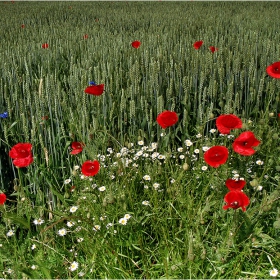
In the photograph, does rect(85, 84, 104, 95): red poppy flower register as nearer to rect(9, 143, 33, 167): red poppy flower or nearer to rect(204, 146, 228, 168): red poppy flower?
rect(9, 143, 33, 167): red poppy flower

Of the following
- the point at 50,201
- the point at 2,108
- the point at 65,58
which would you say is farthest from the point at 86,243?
the point at 65,58

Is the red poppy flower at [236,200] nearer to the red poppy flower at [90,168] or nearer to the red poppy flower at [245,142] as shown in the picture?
the red poppy flower at [245,142]

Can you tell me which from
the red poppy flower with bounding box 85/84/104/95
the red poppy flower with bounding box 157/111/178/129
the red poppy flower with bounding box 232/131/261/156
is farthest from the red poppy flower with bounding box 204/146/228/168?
the red poppy flower with bounding box 85/84/104/95

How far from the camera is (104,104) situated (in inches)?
99.9

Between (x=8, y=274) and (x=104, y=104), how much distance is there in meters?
1.27

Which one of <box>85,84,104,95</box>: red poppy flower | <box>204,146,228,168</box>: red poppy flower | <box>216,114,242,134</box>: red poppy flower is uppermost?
<box>85,84,104,95</box>: red poppy flower

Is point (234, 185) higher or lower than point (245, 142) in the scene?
lower

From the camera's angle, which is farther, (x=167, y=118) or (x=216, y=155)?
(x=167, y=118)

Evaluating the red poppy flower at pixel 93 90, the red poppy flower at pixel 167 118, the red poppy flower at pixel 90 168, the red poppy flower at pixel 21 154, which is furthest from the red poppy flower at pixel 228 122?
the red poppy flower at pixel 21 154

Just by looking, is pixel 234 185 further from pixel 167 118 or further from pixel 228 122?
pixel 167 118

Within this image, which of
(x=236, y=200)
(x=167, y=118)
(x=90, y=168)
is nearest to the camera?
(x=236, y=200)

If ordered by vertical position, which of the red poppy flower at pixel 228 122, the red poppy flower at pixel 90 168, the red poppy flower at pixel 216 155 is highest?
the red poppy flower at pixel 228 122

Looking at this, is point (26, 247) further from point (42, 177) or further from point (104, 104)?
point (104, 104)

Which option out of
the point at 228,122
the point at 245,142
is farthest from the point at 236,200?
the point at 228,122
